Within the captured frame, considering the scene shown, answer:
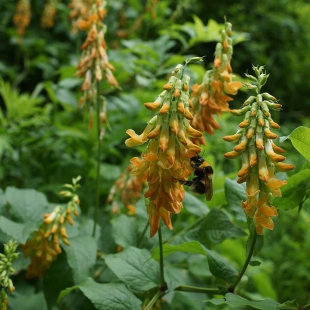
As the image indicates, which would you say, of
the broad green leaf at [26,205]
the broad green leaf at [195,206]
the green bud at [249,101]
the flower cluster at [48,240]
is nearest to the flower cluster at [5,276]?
the flower cluster at [48,240]

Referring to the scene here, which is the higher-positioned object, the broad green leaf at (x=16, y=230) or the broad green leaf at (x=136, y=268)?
the broad green leaf at (x=16, y=230)

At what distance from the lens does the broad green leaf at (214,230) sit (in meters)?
1.44

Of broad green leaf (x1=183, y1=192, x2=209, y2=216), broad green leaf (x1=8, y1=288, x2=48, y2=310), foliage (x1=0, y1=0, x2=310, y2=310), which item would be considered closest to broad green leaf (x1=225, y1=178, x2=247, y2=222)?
foliage (x1=0, y1=0, x2=310, y2=310)

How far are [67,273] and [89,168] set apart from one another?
1.04 m

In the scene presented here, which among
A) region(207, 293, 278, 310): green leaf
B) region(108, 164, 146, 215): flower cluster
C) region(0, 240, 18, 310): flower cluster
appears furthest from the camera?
region(108, 164, 146, 215): flower cluster

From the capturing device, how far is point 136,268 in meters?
1.34

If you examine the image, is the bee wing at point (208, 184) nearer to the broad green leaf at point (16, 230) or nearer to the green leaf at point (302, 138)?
the green leaf at point (302, 138)

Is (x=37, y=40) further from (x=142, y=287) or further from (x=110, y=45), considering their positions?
(x=142, y=287)

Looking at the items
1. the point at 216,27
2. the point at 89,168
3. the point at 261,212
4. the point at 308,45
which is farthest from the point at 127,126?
the point at 308,45

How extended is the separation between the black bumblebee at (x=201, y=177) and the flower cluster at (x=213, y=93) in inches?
6.6

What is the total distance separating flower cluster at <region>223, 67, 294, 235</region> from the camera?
1.02 m

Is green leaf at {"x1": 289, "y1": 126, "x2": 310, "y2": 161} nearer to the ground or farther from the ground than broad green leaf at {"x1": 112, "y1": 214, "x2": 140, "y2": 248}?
farther from the ground

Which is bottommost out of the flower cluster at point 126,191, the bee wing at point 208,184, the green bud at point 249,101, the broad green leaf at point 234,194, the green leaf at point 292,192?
the flower cluster at point 126,191

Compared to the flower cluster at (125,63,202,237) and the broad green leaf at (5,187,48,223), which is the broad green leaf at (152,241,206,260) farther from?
the broad green leaf at (5,187,48,223)
